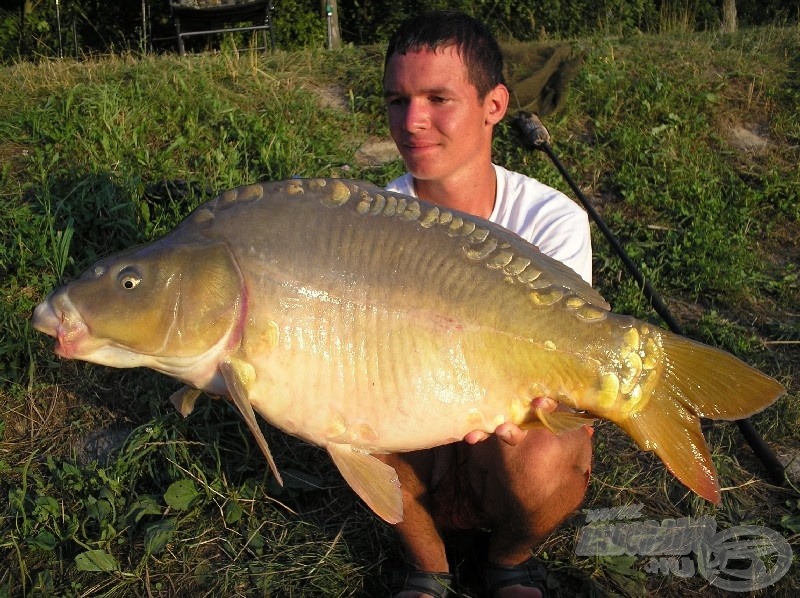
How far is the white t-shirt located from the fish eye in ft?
3.59

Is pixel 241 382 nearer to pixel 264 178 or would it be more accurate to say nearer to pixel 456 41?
pixel 456 41

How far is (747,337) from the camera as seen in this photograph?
144 inches

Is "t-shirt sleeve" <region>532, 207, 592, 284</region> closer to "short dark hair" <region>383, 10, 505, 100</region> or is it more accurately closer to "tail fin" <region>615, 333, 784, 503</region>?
"short dark hair" <region>383, 10, 505, 100</region>

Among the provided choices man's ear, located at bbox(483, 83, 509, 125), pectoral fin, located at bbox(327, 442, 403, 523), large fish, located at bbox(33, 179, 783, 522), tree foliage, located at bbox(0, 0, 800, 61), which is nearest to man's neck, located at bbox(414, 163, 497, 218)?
man's ear, located at bbox(483, 83, 509, 125)

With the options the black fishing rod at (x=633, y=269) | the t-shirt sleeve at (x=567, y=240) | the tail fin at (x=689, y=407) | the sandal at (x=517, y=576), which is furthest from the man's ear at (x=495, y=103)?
the sandal at (x=517, y=576)

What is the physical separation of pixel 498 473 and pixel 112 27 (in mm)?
10492

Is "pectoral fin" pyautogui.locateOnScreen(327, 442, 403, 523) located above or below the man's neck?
below

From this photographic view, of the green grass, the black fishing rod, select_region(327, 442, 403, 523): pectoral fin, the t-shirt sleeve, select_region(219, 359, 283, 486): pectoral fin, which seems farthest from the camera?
the black fishing rod

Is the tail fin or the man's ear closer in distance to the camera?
the tail fin

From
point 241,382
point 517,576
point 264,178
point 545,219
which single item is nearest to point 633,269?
point 545,219

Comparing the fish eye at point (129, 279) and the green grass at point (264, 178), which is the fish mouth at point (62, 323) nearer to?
the fish eye at point (129, 279)

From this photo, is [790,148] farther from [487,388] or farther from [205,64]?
[487,388]

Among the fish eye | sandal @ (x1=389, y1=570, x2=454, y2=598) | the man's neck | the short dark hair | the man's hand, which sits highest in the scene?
the short dark hair

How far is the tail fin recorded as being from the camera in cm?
181
